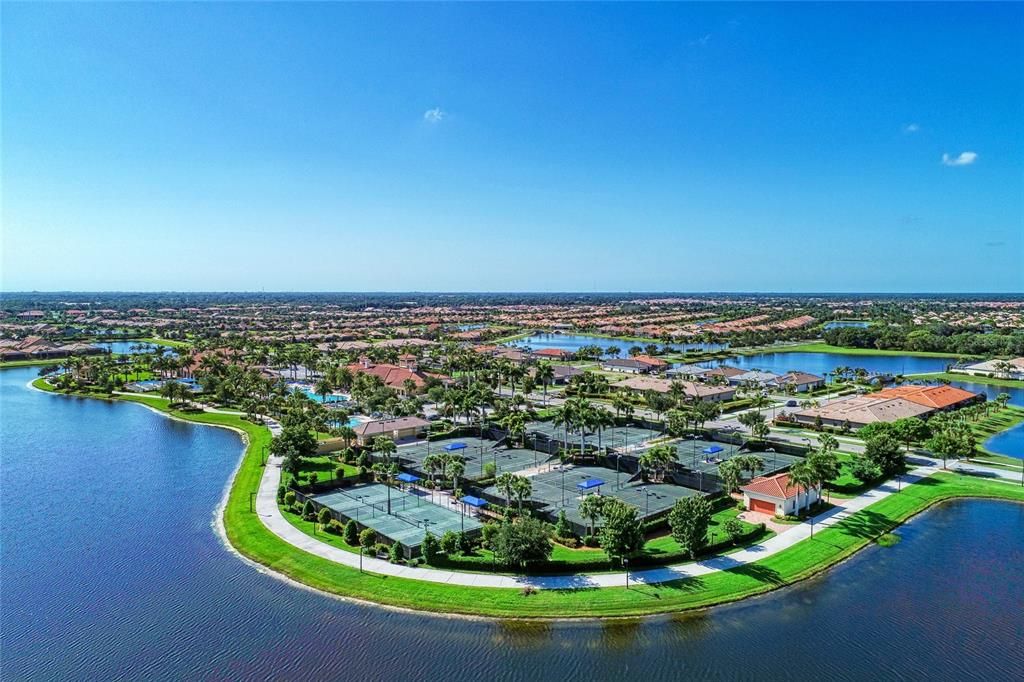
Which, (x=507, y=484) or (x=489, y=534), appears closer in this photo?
(x=489, y=534)

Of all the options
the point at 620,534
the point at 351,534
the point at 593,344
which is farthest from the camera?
the point at 593,344

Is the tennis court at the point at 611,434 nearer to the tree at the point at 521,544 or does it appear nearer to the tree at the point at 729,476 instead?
the tree at the point at 729,476

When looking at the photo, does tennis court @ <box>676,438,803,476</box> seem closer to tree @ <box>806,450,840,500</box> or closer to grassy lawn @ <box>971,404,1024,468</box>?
tree @ <box>806,450,840,500</box>

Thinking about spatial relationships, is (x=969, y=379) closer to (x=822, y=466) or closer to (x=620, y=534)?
(x=822, y=466)

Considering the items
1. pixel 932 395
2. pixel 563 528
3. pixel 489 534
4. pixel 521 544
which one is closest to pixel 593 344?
pixel 932 395

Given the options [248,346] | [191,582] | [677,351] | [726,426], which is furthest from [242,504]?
[677,351]

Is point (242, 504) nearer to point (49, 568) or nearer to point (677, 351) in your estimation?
point (49, 568)

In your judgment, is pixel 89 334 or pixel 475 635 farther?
pixel 89 334
